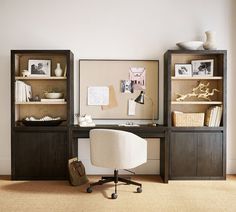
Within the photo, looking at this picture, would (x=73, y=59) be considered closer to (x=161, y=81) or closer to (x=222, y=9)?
(x=161, y=81)

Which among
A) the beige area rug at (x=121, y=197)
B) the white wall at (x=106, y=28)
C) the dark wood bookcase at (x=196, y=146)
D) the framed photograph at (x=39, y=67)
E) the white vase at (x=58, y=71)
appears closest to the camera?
the beige area rug at (x=121, y=197)

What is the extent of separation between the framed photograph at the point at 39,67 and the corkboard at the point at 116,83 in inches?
19.2

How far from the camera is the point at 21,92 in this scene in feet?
14.4

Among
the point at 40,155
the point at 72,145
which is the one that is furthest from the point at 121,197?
the point at 40,155

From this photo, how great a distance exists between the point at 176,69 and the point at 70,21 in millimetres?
1723

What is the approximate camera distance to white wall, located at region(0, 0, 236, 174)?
15.5ft

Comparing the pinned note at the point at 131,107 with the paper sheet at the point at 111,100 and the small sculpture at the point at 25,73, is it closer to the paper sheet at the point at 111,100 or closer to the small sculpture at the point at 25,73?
the paper sheet at the point at 111,100

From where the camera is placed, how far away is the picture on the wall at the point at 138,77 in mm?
4750

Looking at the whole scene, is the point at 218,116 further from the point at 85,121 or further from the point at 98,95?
the point at 85,121

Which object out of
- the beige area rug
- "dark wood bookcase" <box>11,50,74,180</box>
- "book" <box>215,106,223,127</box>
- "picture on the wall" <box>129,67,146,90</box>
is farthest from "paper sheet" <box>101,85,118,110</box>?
"book" <box>215,106,223,127</box>

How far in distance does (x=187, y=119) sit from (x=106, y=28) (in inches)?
70.3

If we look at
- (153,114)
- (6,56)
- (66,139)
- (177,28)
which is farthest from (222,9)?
(6,56)

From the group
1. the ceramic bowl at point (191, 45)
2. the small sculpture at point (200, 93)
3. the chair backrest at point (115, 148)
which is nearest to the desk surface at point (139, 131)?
the chair backrest at point (115, 148)

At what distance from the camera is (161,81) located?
478 cm
